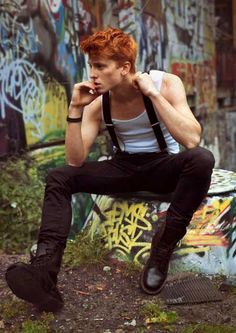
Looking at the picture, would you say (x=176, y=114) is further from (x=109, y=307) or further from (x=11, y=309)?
(x=11, y=309)

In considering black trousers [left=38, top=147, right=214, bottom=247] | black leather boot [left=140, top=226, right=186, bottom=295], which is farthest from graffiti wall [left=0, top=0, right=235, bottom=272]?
black trousers [left=38, top=147, right=214, bottom=247]

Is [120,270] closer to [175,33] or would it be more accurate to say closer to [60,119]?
[60,119]

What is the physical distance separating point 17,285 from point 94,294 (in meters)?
0.70

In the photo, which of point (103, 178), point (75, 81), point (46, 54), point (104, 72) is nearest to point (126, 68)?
point (104, 72)

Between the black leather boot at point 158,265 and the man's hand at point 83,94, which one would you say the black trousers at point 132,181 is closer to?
the black leather boot at point 158,265

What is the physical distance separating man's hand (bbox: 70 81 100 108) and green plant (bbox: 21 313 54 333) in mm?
1223

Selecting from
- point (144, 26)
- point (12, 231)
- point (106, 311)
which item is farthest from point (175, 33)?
point (106, 311)

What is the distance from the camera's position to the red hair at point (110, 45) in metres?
3.43

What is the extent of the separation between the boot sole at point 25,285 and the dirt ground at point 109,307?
18cm

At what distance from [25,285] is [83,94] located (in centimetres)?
117

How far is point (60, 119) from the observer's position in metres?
6.29

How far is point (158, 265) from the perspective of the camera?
362 centimetres

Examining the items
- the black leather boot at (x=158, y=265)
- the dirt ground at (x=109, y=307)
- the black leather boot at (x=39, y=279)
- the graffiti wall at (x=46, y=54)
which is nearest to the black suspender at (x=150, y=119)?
the black leather boot at (x=158, y=265)

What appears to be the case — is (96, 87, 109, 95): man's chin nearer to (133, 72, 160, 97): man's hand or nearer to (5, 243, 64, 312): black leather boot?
(133, 72, 160, 97): man's hand
